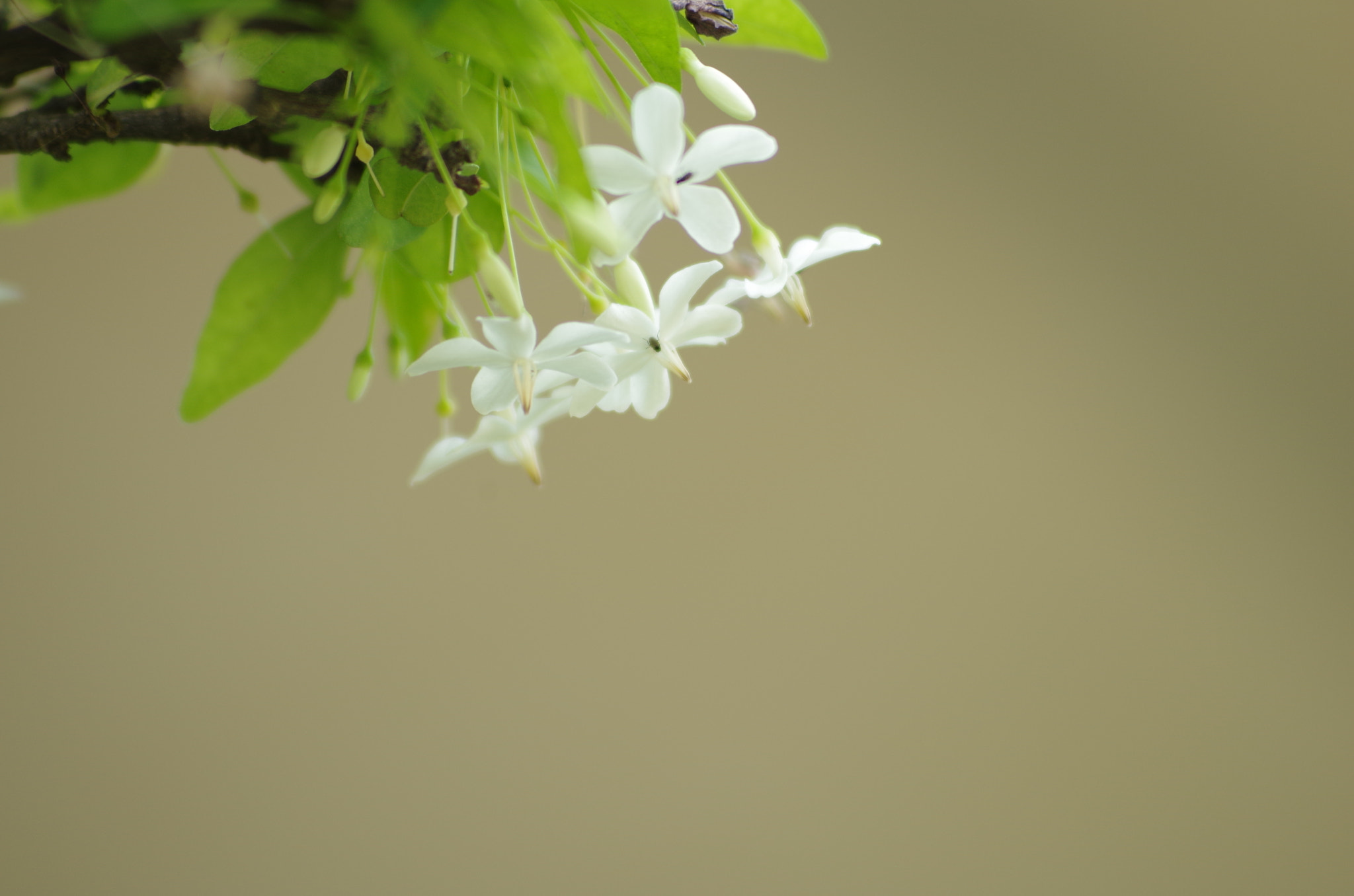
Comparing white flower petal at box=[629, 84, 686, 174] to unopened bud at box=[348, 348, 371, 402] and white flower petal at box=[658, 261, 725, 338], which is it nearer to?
white flower petal at box=[658, 261, 725, 338]

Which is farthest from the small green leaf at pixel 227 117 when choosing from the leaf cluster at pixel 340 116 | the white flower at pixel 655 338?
the white flower at pixel 655 338

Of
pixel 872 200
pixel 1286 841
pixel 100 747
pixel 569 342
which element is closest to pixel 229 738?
pixel 100 747

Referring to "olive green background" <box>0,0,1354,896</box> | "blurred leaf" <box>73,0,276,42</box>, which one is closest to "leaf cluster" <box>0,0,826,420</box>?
"blurred leaf" <box>73,0,276,42</box>

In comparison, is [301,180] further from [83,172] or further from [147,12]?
[147,12]

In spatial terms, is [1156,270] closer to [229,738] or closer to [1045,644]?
[1045,644]

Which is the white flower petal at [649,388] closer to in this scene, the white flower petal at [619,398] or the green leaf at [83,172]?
the white flower petal at [619,398]

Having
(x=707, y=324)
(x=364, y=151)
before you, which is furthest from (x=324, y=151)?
(x=707, y=324)
